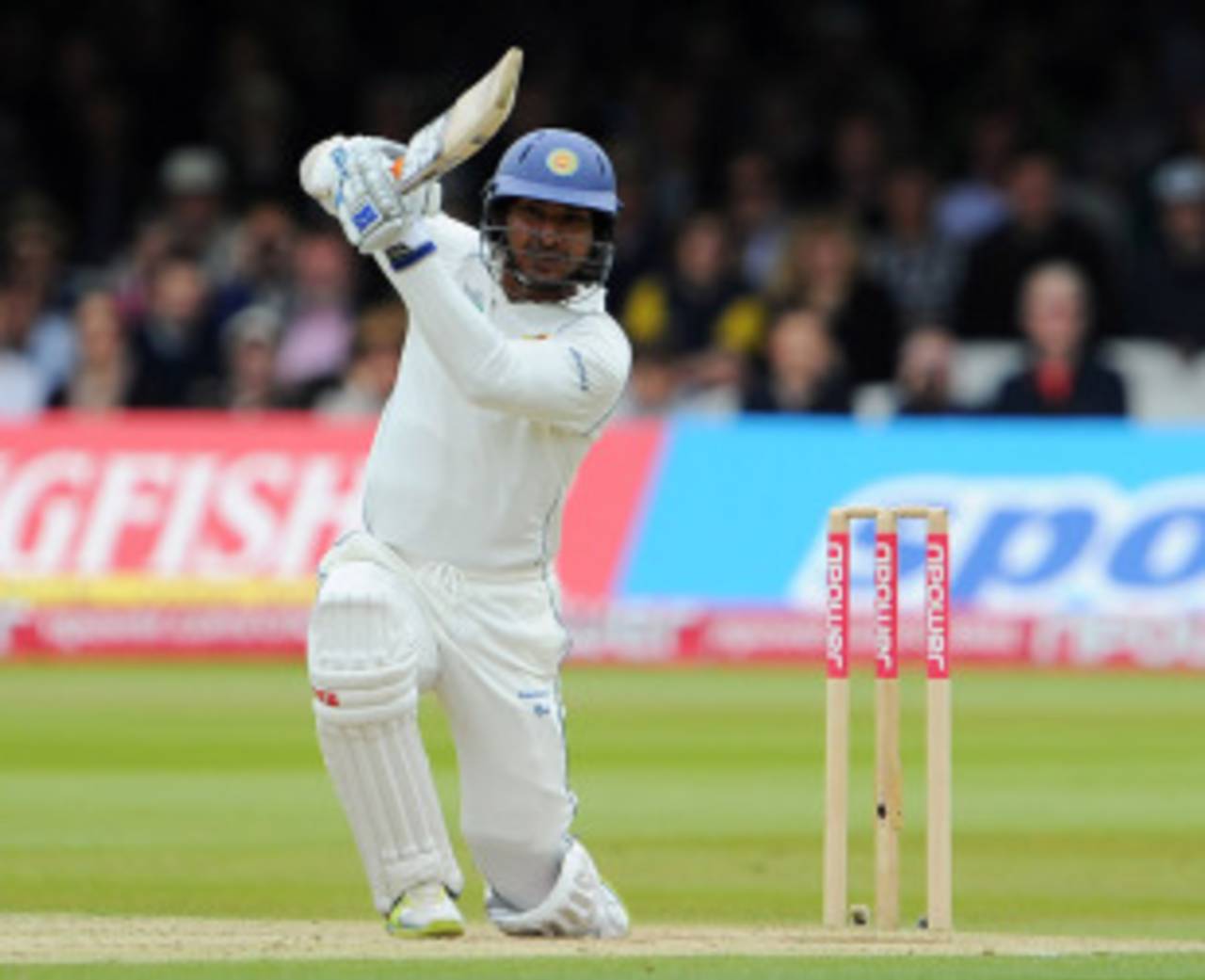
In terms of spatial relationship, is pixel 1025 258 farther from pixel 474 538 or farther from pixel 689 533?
pixel 474 538

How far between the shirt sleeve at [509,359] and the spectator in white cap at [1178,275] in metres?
8.70

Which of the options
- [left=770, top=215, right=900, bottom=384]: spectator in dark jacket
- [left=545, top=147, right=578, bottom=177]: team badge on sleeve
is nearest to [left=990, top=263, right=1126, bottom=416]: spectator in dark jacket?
[left=770, top=215, right=900, bottom=384]: spectator in dark jacket

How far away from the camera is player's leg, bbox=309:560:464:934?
21.9 ft

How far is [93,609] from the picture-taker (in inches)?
554

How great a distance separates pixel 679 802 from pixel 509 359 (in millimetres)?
3518

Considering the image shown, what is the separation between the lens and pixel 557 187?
6.91 metres

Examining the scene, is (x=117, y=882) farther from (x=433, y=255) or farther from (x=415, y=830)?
(x=433, y=255)

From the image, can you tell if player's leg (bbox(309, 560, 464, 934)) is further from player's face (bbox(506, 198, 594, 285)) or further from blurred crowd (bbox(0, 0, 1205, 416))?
blurred crowd (bbox(0, 0, 1205, 416))

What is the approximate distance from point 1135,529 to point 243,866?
6010 mm

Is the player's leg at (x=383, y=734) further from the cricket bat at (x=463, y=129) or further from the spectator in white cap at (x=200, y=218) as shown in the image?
the spectator in white cap at (x=200, y=218)

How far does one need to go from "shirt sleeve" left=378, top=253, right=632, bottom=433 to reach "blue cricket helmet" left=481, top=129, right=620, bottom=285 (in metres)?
0.20

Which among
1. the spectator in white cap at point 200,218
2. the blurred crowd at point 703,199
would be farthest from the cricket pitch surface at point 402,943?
the spectator in white cap at point 200,218

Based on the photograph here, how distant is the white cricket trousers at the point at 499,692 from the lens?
6859mm

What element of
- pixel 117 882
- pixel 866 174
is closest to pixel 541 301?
pixel 117 882
